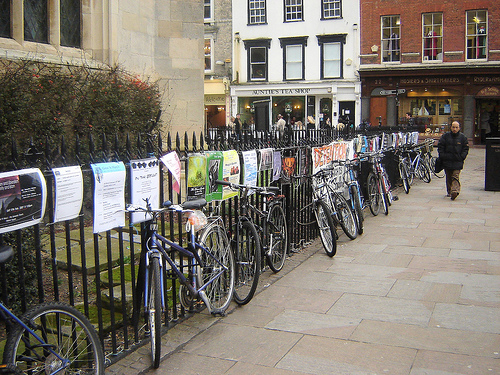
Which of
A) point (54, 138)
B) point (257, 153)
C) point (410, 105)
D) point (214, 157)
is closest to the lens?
point (214, 157)

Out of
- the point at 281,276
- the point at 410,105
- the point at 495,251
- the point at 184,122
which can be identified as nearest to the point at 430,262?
the point at 495,251

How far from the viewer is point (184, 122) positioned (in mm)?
12773

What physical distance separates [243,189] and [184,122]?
7.16 m

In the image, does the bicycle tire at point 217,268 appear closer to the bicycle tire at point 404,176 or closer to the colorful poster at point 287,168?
the colorful poster at point 287,168

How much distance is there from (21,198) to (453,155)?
10732 mm

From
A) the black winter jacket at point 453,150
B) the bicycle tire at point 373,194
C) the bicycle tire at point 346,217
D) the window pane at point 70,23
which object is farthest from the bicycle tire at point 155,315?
the black winter jacket at point 453,150

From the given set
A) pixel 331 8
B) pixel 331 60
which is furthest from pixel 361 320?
pixel 331 8

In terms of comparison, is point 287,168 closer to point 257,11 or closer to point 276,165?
point 276,165

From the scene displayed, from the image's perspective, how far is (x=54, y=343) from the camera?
339 cm

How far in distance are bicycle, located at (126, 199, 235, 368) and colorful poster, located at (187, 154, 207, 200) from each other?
0.84 ft

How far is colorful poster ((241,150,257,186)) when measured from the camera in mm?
6020

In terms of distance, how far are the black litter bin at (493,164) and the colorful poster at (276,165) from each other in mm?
8109

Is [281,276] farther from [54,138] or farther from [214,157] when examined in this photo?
[54,138]

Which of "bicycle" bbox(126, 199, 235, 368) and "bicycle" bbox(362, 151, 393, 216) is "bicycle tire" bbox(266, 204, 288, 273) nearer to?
"bicycle" bbox(126, 199, 235, 368)
